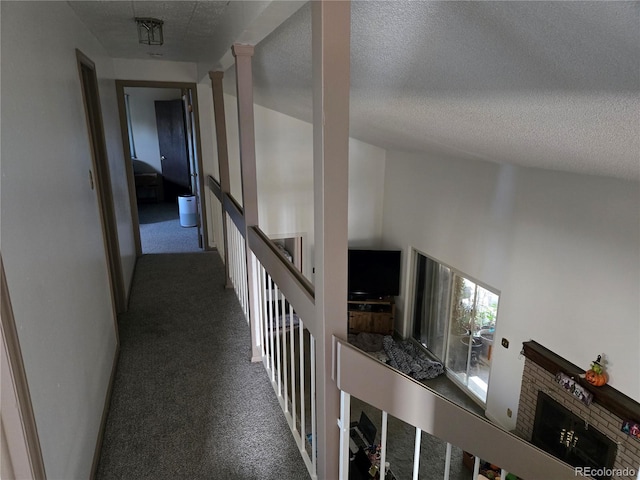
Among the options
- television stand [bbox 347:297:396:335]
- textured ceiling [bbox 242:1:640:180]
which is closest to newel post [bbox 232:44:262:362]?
textured ceiling [bbox 242:1:640:180]

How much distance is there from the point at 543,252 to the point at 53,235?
165 inches

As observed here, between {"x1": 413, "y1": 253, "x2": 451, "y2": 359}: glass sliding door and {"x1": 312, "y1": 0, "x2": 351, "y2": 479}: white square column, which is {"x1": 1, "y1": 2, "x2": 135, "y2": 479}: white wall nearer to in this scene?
{"x1": 312, "y1": 0, "x2": 351, "y2": 479}: white square column

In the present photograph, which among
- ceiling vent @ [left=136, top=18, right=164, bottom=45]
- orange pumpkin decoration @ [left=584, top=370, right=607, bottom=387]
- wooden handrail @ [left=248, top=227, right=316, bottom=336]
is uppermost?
ceiling vent @ [left=136, top=18, right=164, bottom=45]

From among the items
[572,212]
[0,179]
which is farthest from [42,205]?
[572,212]

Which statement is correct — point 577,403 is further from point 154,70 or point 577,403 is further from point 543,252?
point 154,70

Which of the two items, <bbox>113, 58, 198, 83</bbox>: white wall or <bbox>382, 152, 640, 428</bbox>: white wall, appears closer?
<bbox>382, 152, 640, 428</bbox>: white wall

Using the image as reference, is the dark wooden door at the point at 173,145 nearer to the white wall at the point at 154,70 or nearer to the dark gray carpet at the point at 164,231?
the dark gray carpet at the point at 164,231

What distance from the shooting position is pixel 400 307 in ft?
23.7

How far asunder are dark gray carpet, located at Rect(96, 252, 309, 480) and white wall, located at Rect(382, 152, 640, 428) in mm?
3051

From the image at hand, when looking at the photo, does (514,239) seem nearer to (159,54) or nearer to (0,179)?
(159,54)

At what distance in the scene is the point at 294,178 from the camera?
21.2ft

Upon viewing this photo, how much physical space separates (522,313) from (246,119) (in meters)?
3.73

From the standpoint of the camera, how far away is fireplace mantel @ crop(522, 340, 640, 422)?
11.5ft

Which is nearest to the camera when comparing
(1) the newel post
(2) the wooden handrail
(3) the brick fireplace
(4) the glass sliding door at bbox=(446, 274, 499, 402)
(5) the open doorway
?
(2) the wooden handrail
